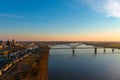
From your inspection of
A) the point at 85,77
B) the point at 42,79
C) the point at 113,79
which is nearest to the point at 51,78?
the point at 42,79

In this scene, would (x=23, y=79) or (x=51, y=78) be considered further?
(x=51, y=78)

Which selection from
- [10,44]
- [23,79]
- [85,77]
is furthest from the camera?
[10,44]

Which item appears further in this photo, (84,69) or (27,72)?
(84,69)

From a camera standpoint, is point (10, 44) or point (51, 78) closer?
point (51, 78)

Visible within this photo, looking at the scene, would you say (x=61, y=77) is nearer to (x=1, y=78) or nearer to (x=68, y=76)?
(x=68, y=76)

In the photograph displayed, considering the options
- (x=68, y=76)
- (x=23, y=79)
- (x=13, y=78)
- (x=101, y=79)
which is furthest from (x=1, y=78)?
(x=101, y=79)

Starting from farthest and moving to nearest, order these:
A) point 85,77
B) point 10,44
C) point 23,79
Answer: point 10,44 → point 85,77 → point 23,79

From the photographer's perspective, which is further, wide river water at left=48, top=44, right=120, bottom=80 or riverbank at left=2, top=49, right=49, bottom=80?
wide river water at left=48, top=44, right=120, bottom=80

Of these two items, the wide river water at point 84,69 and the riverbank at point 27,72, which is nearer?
the riverbank at point 27,72

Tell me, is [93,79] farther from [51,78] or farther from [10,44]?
[10,44]
